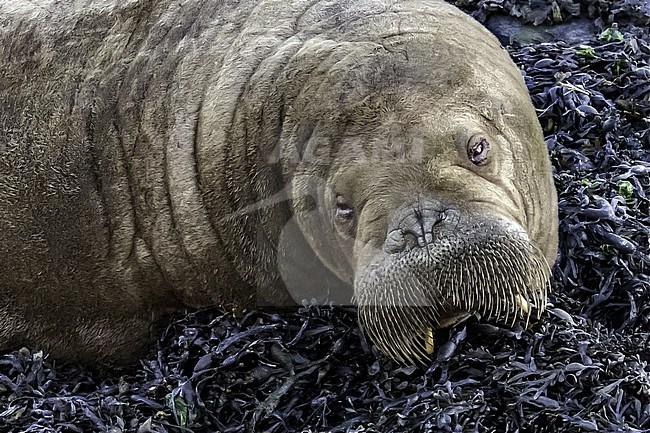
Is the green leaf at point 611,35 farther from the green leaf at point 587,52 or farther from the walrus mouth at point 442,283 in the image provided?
the walrus mouth at point 442,283

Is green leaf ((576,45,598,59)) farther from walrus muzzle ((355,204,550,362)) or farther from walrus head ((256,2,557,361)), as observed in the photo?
walrus muzzle ((355,204,550,362))

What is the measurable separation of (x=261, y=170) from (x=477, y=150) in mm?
1076

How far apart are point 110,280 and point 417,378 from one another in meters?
1.87

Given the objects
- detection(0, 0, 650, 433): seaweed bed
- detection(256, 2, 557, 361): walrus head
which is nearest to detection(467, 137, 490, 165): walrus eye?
detection(256, 2, 557, 361): walrus head

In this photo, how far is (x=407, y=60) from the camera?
470 cm

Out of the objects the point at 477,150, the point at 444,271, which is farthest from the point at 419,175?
the point at 444,271

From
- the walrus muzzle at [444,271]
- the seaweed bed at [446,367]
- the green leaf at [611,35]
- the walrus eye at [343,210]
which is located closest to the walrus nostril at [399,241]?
the walrus muzzle at [444,271]

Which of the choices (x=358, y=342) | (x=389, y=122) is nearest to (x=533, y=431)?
(x=358, y=342)

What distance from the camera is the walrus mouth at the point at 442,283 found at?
4.21 meters

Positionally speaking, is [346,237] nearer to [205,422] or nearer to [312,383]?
[312,383]

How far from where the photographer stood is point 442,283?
4227 mm

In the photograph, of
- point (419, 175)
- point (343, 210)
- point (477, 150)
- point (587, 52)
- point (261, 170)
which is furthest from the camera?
point (587, 52)

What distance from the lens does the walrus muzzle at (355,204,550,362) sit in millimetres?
4211

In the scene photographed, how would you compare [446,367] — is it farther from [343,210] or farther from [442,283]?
[343,210]
